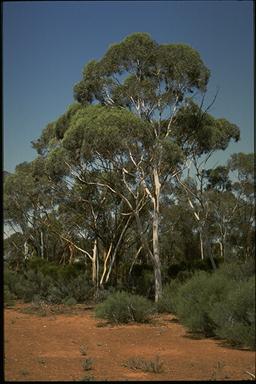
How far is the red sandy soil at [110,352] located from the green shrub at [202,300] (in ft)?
1.27

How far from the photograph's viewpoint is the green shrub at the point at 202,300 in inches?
442

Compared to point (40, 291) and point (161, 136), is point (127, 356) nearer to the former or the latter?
point (161, 136)

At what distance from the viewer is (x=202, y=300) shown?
37.9 feet

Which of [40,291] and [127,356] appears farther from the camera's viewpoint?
[40,291]

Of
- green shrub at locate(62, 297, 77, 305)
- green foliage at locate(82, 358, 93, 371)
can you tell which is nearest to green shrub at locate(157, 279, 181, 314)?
green shrub at locate(62, 297, 77, 305)

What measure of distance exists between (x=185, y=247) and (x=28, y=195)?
1258cm

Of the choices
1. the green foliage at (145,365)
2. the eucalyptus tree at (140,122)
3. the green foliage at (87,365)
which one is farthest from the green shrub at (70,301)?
the green foliage at (87,365)

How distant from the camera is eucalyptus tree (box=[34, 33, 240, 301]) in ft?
57.4

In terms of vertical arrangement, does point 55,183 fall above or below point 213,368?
above

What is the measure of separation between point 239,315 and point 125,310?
5.17 metres

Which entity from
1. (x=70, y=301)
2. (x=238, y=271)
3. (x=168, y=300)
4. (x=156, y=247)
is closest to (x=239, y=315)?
(x=238, y=271)

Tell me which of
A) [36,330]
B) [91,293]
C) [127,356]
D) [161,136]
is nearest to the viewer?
[127,356]

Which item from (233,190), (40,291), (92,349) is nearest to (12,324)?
(92,349)

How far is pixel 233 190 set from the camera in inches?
1005
